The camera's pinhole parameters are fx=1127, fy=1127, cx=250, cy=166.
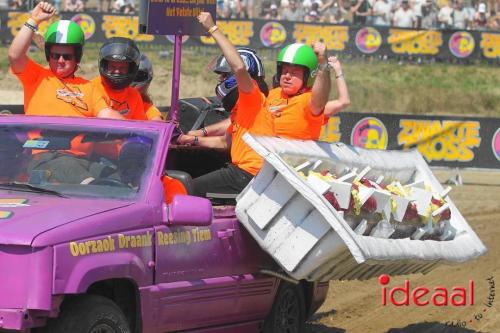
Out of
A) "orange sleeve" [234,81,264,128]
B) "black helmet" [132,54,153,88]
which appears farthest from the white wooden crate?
"black helmet" [132,54,153,88]

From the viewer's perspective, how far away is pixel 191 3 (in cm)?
993

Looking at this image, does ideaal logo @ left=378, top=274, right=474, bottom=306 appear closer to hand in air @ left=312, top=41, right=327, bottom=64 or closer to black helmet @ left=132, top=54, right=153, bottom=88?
black helmet @ left=132, top=54, right=153, bottom=88

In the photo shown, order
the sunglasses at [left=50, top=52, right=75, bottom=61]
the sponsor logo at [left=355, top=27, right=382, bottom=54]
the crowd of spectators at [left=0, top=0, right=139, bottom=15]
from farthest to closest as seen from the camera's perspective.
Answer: the sponsor logo at [left=355, top=27, right=382, bottom=54] → the crowd of spectators at [left=0, top=0, right=139, bottom=15] → the sunglasses at [left=50, top=52, right=75, bottom=61]

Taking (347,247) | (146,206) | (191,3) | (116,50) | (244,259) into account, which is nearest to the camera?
(146,206)

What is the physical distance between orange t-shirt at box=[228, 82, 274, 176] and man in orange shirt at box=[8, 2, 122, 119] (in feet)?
3.45

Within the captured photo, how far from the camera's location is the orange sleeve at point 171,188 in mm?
7508

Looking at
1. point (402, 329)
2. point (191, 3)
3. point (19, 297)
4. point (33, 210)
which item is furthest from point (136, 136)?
point (402, 329)

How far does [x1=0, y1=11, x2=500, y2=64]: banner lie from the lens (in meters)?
32.7

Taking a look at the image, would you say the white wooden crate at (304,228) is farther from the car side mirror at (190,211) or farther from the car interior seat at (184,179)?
the car side mirror at (190,211)

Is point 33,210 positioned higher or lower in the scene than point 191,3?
lower

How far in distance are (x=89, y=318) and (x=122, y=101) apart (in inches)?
118

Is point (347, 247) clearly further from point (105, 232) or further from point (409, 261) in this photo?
point (105, 232)

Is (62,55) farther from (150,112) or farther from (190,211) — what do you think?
(190,211)

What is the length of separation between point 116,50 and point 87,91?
473mm
